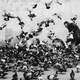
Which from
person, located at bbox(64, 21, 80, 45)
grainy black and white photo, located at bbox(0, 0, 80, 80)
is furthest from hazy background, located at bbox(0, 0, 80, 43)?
person, located at bbox(64, 21, 80, 45)

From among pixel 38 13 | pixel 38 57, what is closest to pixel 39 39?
pixel 38 57

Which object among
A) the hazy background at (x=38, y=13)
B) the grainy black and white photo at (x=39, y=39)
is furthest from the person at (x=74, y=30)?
the hazy background at (x=38, y=13)

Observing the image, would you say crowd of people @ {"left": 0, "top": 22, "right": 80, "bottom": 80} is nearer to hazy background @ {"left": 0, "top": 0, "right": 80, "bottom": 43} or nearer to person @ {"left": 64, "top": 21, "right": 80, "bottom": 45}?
person @ {"left": 64, "top": 21, "right": 80, "bottom": 45}

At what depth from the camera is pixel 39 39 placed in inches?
419

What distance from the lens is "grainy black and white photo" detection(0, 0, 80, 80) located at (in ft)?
29.1

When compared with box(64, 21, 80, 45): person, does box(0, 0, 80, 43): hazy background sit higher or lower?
higher

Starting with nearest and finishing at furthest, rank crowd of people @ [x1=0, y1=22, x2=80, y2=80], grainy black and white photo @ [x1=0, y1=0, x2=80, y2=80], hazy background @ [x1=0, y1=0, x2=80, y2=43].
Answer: grainy black and white photo @ [x1=0, y1=0, x2=80, y2=80] < crowd of people @ [x1=0, y1=22, x2=80, y2=80] < hazy background @ [x1=0, y1=0, x2=80, y2=43]

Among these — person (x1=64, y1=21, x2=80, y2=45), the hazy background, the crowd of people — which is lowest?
the crowd of people

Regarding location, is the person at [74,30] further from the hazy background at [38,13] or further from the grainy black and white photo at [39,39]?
the hazy background at [38,13]

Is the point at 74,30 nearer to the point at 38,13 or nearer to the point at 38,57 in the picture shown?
the point at 38,13

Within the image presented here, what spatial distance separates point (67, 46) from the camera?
1030cm

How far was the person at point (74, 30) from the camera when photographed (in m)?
10.6

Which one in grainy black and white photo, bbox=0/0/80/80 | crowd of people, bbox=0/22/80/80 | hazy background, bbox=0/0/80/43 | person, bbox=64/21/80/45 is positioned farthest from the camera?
hazy background, bbox=0/0/80/43

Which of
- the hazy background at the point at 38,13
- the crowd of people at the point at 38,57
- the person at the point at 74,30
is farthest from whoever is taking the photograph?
the hazy background at the point at 38,13
